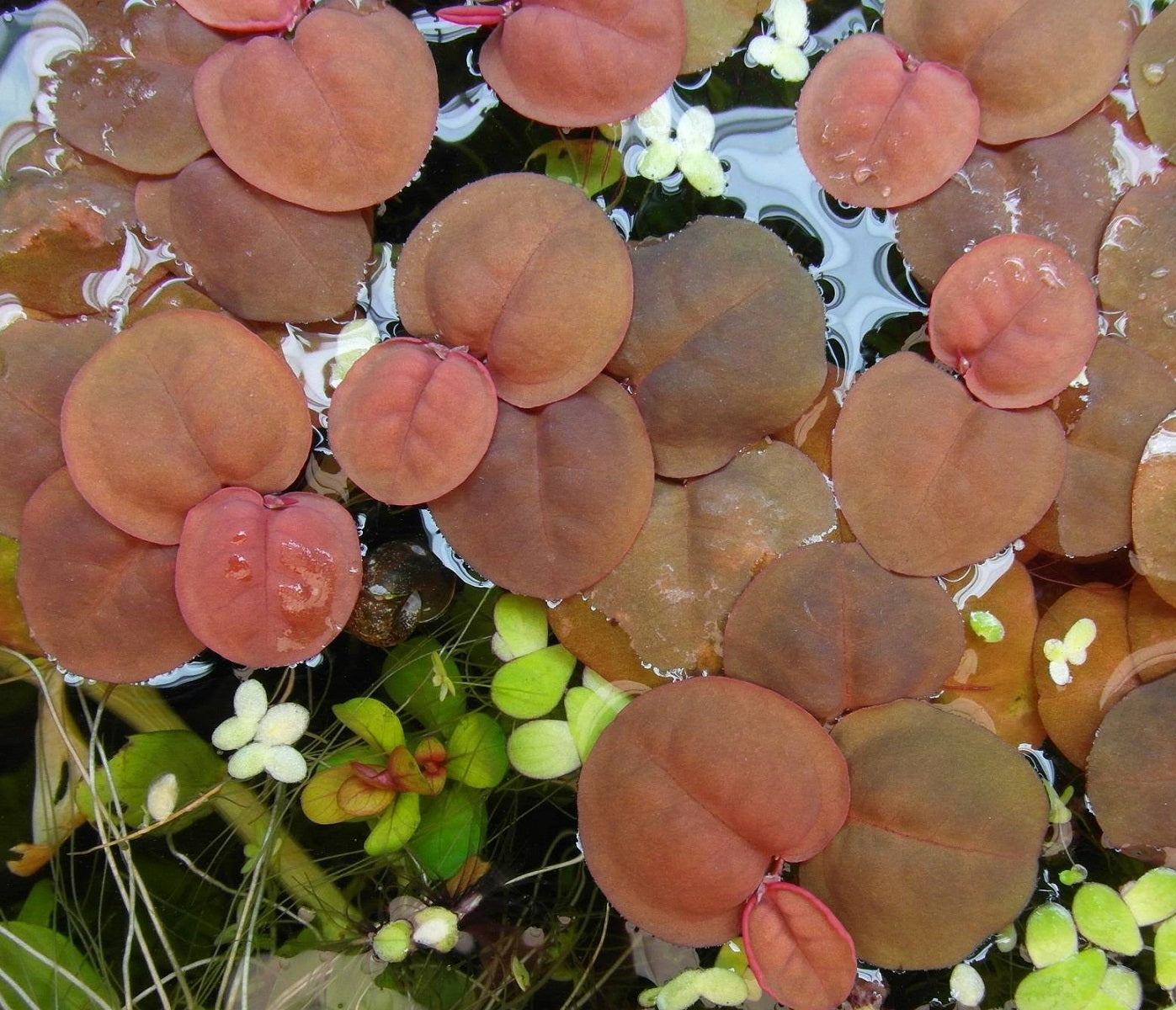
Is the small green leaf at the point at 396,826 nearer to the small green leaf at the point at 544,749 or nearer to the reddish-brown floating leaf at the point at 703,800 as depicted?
the small green leaf at the point at 544,749

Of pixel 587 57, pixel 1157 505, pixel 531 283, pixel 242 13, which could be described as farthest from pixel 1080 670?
pixel 242 13

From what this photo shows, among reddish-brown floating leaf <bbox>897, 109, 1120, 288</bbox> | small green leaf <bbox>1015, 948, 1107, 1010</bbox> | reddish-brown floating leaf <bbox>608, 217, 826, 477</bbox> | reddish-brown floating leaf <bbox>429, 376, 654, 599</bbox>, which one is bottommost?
small green leaf <bbox>1015, 948, 1107, 1010</bbox>

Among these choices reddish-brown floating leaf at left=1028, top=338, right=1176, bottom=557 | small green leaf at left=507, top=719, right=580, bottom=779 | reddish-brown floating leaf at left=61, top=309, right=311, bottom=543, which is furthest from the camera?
small green leaf at left=507, top=719, right=580, bottom=779

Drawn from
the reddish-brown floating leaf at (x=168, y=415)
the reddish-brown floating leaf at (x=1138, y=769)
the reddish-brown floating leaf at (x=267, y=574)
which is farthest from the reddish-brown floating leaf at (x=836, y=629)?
the reddish-brown floating leaf at (x=168, y=415)

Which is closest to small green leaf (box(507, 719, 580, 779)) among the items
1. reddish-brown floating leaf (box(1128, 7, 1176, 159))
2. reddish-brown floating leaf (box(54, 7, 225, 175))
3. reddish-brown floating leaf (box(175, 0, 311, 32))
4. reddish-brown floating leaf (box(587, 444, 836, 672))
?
reddish-brown floating leaf (box(587, 444, 836, 672))

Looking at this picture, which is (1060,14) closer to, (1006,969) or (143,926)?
(1006,969)

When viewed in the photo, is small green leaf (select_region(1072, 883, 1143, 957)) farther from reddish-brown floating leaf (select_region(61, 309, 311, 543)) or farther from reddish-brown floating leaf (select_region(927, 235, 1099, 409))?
reddish-brown floating leaf (select_region(61, 309, 311, 543))
